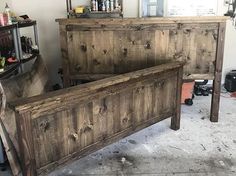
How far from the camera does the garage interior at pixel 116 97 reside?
1.96m

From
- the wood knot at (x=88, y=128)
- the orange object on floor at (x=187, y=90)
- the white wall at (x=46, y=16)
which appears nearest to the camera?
the wood knot at (x=88, y=128)

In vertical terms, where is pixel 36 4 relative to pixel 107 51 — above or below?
above

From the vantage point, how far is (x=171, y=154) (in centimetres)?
251

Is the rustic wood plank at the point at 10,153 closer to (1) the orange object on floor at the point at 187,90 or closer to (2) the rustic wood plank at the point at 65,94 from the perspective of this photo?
(2) the rustic wood plank at the point at 65,94

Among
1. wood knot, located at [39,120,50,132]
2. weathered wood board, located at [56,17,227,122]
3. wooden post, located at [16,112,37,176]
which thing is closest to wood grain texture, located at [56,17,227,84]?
weathered wood board, located at [56,17,227,122]

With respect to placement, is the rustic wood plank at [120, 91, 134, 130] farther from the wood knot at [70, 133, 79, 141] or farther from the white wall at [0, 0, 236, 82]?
the white wall at [0, 0, 236, 82]

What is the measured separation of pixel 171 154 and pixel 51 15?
2552mm

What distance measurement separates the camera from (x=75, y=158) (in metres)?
2.12

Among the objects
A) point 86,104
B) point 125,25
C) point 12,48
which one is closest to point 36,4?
point 12,48

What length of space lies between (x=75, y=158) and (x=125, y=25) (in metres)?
1.39

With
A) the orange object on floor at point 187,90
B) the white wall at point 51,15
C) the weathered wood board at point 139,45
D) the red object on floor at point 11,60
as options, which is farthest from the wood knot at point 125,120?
the white wall at point 51,15

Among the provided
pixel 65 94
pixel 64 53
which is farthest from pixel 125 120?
pixel 64 53

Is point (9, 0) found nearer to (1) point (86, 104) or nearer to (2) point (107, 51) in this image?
(2) point (107, 51)

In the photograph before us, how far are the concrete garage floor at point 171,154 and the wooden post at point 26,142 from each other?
43cm
